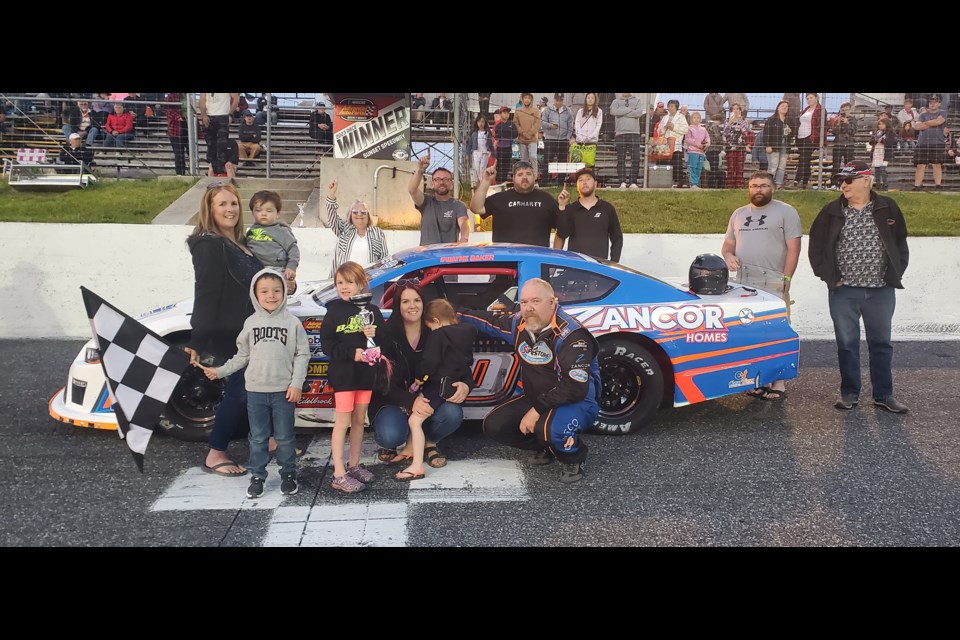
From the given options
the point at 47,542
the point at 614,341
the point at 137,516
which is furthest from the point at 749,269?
the point at 47,542

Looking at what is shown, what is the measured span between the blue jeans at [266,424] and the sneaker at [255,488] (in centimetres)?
3

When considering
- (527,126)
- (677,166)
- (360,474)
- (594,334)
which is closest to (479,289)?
(594,334)

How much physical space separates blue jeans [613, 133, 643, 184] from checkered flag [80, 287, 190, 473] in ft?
29.4

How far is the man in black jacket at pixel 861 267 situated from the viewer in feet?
20.4

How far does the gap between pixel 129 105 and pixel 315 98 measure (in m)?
2.95

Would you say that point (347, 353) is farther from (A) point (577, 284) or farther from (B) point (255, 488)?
(A) point (577, 284)

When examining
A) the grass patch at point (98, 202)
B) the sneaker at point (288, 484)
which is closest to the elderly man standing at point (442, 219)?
the sneaker at point (288, 484)

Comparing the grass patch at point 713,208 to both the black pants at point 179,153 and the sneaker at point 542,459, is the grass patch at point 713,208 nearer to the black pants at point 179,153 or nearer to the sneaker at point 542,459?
the black pants at point 179,153

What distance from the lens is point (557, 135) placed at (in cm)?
1220

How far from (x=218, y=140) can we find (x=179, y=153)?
1000 mm

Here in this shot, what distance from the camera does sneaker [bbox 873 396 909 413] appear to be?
631 centimetres

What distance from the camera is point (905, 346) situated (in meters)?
8.93

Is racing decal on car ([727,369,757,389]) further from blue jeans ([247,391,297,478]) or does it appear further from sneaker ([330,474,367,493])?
blue jeans ([247,391,297,478])

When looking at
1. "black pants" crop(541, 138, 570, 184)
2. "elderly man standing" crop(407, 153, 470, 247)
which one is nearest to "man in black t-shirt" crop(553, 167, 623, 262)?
"elderly man standing" crop(407, 153, 470, 247)
